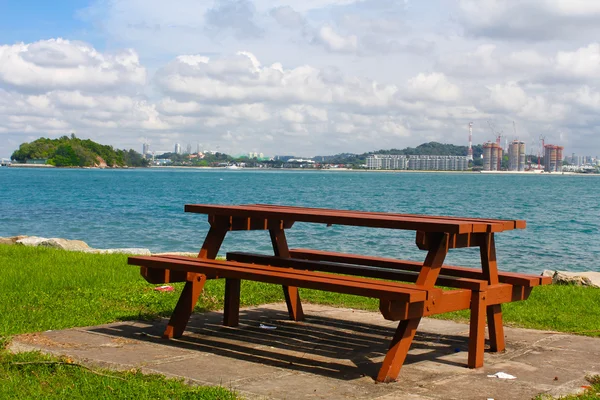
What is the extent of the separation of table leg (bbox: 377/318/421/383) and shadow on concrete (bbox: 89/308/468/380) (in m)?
0.21

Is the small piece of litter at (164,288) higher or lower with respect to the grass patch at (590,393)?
lower

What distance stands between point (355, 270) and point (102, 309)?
2751mm

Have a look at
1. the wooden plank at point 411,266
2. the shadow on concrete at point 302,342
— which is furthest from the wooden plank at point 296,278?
the wooden plank at point 411,266

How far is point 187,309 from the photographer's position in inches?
263

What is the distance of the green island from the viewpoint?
490 cm

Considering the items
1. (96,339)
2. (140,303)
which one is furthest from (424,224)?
(140,303)

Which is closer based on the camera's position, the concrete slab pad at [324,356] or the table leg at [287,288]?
the concrete slab pad at [324,356]

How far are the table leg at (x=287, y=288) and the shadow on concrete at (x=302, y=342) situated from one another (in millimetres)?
104

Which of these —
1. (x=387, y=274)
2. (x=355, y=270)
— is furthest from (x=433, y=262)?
(x=355, y=270)

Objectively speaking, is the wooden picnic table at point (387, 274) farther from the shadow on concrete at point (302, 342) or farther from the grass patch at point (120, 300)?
the grass patch at point (120, 300)

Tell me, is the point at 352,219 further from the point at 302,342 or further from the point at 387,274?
the point at 302,342

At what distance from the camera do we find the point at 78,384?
4961 millimetres

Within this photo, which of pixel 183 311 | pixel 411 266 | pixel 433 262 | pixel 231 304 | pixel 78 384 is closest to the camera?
pixel 78 384

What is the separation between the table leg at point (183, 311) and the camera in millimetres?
6691
